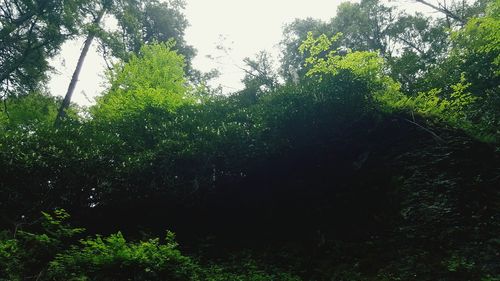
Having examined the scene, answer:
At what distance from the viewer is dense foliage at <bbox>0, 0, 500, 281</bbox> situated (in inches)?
298

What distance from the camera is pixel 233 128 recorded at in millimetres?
10023

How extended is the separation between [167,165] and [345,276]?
567 cm

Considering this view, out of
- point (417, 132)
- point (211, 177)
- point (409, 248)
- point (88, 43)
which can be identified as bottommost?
point (409, 248)

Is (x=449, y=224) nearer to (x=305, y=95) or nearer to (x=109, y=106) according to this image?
(x=305, y=95)

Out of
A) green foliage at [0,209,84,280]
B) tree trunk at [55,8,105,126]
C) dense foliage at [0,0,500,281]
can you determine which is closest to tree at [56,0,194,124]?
tree trunk at [55,8,105,126]

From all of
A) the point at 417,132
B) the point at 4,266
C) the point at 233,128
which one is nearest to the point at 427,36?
the point at 417,132


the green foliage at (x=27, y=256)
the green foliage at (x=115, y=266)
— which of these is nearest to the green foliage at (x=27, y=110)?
the green foliage at (x=27, y=256)

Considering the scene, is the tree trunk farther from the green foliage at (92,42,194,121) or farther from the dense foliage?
the dense foliage

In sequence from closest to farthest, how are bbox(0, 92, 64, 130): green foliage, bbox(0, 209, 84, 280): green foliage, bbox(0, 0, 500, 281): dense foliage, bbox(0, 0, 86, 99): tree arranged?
bbox(0, 209, 84, 280): green foliage, bbox(0, 0, 500, 281): dense foliage, bbox(0, 0, 86, 99): tree, bbox(0, 92, 64, 130): green foliage

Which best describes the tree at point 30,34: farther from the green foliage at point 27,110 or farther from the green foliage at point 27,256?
the green foliage at point 27,256

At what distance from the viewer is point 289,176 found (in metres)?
11.1

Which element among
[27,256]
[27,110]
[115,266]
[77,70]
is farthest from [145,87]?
[115,266]

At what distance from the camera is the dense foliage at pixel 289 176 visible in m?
7.57

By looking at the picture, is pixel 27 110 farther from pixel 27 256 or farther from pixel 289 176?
pixel 289 176
